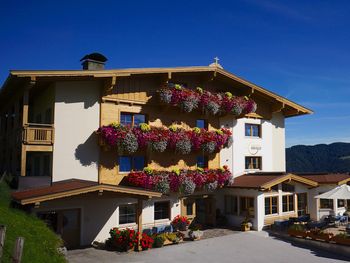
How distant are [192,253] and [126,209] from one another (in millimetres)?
5420

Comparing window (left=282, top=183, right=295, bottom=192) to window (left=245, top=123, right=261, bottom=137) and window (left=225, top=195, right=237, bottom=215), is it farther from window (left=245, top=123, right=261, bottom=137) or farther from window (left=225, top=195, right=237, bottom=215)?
window (left=245, top=123, right=261, bottom=137)

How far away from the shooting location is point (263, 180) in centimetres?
2333

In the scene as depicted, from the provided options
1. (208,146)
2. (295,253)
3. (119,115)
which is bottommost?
(295,253)

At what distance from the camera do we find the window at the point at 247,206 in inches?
941

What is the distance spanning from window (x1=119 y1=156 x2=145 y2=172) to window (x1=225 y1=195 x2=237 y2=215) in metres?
7.61

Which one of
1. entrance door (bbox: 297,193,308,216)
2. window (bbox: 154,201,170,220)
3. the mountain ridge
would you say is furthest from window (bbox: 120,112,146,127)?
the mountain ridge

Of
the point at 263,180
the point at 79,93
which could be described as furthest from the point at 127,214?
the point at 263,180

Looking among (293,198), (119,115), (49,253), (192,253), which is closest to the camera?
(49,253)

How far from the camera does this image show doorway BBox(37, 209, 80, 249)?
60.5 ft

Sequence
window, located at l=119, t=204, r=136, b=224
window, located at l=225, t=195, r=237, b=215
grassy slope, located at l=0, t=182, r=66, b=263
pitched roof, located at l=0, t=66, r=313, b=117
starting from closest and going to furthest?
grassy slope, located at l=0, t=182, r=66, b=263, pitched roof, located at l=0, t=66, r=313, b=117, window, located at l=119, t=204, r=136, b=224, window, located at l=225, t=195, r=237, b=215

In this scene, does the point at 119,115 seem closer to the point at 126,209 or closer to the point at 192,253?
the point at 126,209

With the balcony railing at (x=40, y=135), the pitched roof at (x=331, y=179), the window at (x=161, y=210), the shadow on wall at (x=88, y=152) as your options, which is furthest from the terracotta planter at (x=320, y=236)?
the balcony railing at (x=40, y=135)

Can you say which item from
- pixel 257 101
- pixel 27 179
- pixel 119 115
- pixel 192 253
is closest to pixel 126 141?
pixel 119 115

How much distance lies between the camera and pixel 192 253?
17750 millimetres
